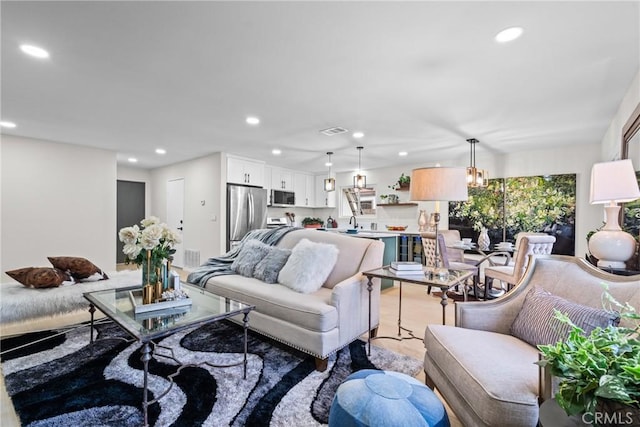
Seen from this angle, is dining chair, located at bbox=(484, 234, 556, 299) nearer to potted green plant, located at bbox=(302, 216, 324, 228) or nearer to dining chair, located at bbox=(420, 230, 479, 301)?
dining chair, located at bbox=(420, 230, 479, 301)

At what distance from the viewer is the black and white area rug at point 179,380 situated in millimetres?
1642

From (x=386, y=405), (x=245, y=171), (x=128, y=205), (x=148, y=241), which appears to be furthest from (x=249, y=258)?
(x=128, y=205)

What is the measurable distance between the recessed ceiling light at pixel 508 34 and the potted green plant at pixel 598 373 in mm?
1834

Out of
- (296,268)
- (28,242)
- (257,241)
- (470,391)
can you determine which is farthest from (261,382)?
(28,242)

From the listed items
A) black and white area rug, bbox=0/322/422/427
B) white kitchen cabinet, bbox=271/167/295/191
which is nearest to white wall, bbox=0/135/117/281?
black and white area rug, bbox=0/322/422/427

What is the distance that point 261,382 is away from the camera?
198cm

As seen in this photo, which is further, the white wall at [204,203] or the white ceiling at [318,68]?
the white wall at [204,203]

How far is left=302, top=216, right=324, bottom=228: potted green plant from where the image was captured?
7.47m

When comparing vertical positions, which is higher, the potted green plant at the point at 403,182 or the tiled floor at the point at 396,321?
the potted green plant at the point at 403,182

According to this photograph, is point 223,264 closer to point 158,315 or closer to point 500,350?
point 158,315

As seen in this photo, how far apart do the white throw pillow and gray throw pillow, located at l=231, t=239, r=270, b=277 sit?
1.49 ft

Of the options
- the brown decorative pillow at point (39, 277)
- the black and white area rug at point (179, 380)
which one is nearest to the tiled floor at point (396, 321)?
the black and white area rug at point (179, 380)

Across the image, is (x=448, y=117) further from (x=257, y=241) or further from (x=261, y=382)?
(x=261, y=382)

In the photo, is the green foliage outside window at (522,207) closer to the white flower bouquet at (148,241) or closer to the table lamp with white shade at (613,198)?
the table lamp with white shade at (613,198)
